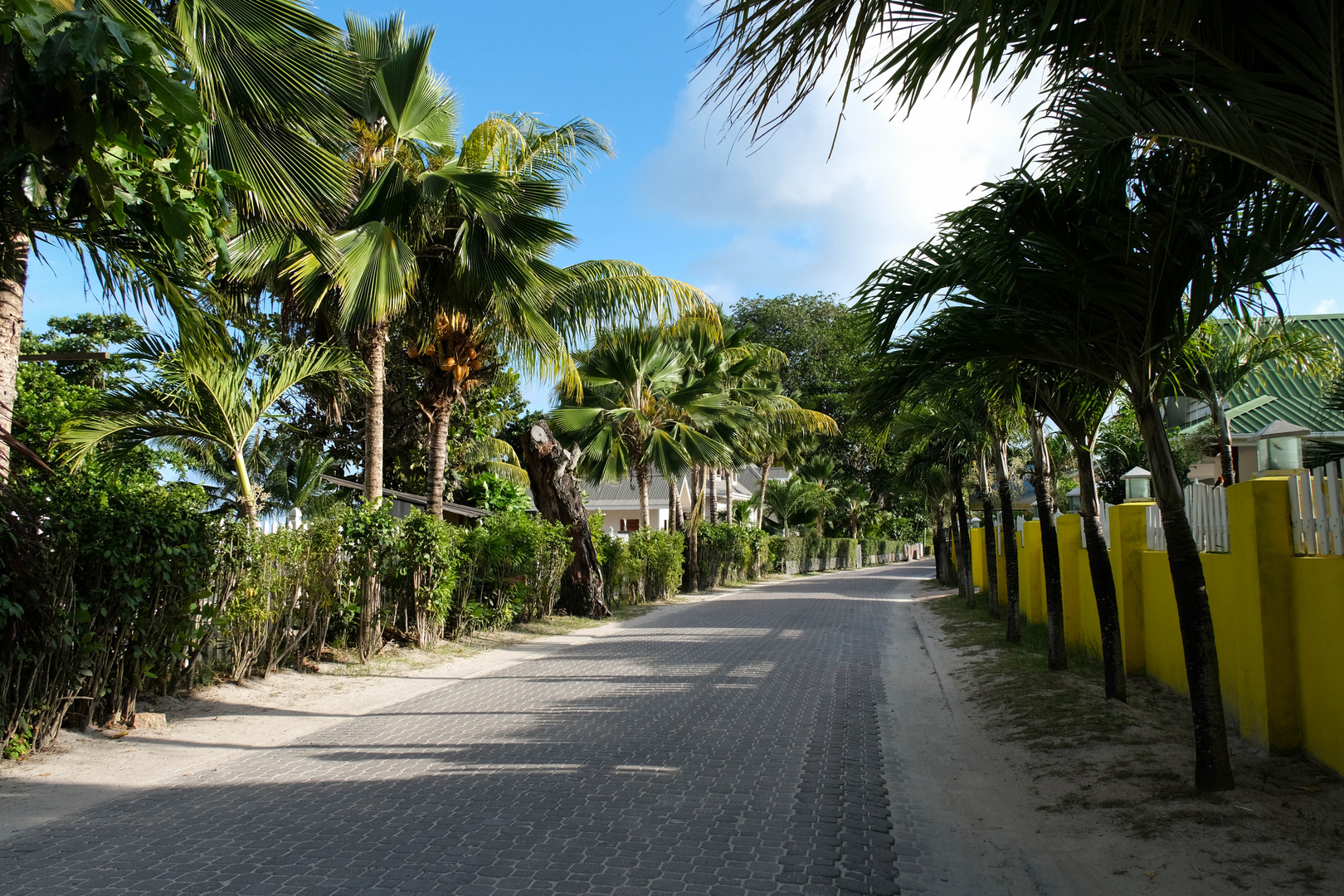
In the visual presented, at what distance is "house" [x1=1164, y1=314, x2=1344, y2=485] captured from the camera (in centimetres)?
1997

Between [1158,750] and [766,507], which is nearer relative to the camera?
[1158,750]

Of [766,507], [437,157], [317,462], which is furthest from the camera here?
[766,507]

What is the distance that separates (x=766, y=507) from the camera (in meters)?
53.3

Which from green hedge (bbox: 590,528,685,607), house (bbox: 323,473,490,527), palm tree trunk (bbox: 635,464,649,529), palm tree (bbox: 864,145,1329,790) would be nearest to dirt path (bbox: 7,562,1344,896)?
palm tree (bbox: 864,145,1329,790)

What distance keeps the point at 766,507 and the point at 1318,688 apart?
158 feet

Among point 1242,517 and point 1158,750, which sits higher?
point 1242,517

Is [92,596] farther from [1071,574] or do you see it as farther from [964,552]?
[964,552]

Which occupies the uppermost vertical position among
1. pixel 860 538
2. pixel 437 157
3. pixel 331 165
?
pixel 437 157

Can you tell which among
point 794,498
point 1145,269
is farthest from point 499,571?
point 794,498

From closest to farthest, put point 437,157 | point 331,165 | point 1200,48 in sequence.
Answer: point 1200,48 → point 331,165 → point 437,157

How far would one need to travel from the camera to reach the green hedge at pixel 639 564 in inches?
834

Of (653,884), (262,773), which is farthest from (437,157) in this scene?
(653,884)

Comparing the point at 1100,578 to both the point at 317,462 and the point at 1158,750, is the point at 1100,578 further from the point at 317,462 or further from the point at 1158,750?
the point at 317,462

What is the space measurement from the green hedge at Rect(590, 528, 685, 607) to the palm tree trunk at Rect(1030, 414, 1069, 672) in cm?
1098
